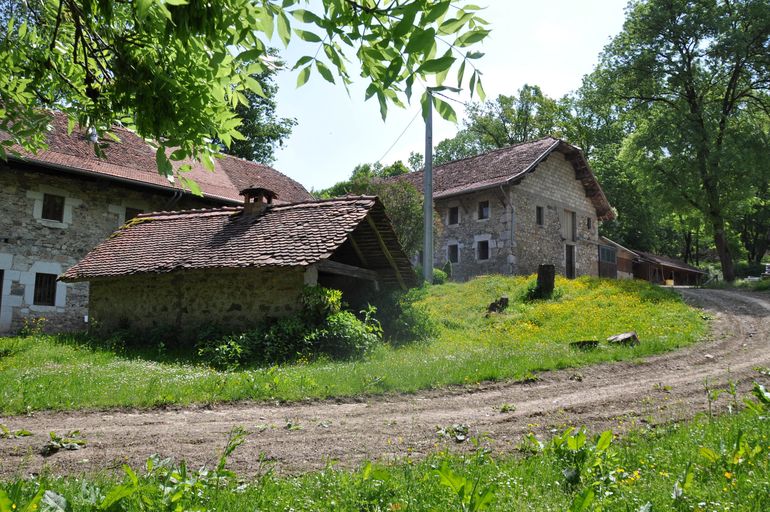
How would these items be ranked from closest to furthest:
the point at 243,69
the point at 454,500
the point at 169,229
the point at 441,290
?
the point at 454,500 → the point at 243,69 → the point at 169,229 → the point at 441,290

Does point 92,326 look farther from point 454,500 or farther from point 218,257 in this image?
point 454,500

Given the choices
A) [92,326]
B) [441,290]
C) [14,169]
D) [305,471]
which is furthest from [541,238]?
[305,471]

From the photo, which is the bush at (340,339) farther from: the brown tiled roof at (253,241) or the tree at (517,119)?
the tree at (517,119)

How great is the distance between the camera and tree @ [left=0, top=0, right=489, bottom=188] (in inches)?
131

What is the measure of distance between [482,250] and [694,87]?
1324 cm

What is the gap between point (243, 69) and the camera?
4480 millimetres

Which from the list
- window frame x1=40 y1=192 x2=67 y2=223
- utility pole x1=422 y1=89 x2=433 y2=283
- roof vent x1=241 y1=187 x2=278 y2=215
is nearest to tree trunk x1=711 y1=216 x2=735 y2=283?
utility pole x1=422 y1=89 x2=433 y2=283

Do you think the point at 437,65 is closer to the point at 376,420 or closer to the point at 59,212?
the point at 376,420

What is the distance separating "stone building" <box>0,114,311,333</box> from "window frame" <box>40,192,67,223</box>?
30mm

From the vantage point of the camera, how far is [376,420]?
683 cm

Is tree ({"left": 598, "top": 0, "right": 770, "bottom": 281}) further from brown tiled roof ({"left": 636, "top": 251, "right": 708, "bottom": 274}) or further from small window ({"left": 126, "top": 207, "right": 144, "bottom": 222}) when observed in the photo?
small window ({"left": 126, "top": 207, "right": 144, "bottom": 222})

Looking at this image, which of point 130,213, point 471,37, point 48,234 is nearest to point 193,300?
point 48,234

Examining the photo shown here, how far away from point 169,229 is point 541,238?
18575 millimetres

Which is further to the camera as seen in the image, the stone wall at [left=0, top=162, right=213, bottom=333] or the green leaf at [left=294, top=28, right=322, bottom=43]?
the stone wall at [left=0, top=162, right=213, bottom=333]
